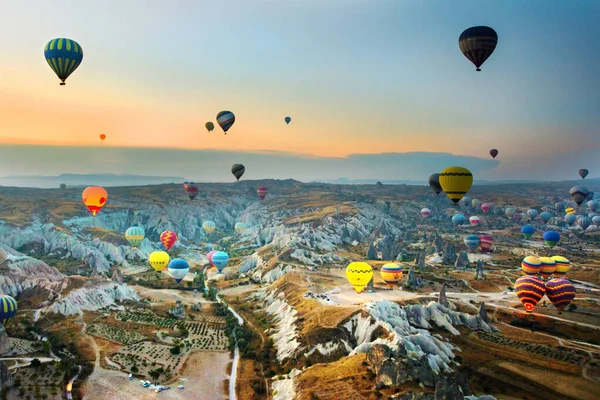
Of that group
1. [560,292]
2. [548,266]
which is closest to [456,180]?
[560,292]

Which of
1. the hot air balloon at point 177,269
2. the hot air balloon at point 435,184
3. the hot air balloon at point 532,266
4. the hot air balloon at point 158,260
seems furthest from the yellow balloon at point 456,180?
the hot air balloon at point 158,260

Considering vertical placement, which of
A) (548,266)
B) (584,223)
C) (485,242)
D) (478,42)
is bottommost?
(485,242)

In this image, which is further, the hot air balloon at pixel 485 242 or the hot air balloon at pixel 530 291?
the hot air balloon at pixel 485 242

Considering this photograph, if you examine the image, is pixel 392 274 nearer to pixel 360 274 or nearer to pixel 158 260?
pixel 360 274

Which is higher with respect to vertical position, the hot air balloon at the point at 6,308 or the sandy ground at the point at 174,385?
the hot air balloon at the point at 6,308

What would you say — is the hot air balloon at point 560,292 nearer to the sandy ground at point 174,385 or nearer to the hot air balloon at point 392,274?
the hot air balloon at point 392,274

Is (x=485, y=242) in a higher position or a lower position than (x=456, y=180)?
lower

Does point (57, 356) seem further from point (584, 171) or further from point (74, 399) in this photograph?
point (584, 171)
